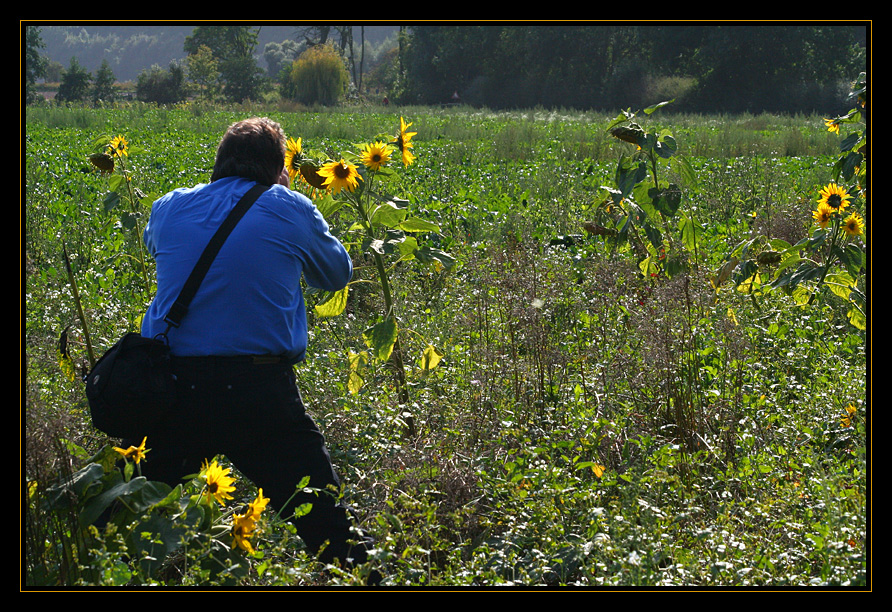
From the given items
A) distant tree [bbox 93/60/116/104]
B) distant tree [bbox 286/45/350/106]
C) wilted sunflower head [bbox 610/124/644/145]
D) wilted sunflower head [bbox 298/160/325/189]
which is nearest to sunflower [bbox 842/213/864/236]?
wilted sunflower head [bbox 610/124/644/145]

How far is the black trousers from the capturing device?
2.34m

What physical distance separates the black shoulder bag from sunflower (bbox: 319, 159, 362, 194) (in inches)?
25.2

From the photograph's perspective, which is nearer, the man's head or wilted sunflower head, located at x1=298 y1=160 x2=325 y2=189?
the man's head

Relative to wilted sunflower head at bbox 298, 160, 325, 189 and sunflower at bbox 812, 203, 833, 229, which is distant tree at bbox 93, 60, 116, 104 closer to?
wilted sunflower head at bbox 298, 160, 325, 189

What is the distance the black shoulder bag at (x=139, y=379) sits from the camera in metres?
2.26

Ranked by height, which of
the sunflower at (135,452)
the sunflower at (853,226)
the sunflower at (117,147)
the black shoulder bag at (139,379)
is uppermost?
the sunflower at (117,147)

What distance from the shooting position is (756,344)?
3.72m

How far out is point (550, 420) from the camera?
2949 millimetres

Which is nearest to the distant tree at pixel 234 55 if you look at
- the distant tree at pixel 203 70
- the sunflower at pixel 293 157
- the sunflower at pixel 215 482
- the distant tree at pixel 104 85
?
the distant tree at pixel 203 70

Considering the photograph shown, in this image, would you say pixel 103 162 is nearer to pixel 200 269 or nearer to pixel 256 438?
pixel 200 269

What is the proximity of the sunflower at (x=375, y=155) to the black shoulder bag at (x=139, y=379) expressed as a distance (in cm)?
78

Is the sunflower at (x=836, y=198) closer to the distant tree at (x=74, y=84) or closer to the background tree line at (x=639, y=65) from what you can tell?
the background tree line at (x=639, y=65)

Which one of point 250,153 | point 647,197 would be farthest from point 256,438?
point 647,197

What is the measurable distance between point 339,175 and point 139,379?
1119 mm
